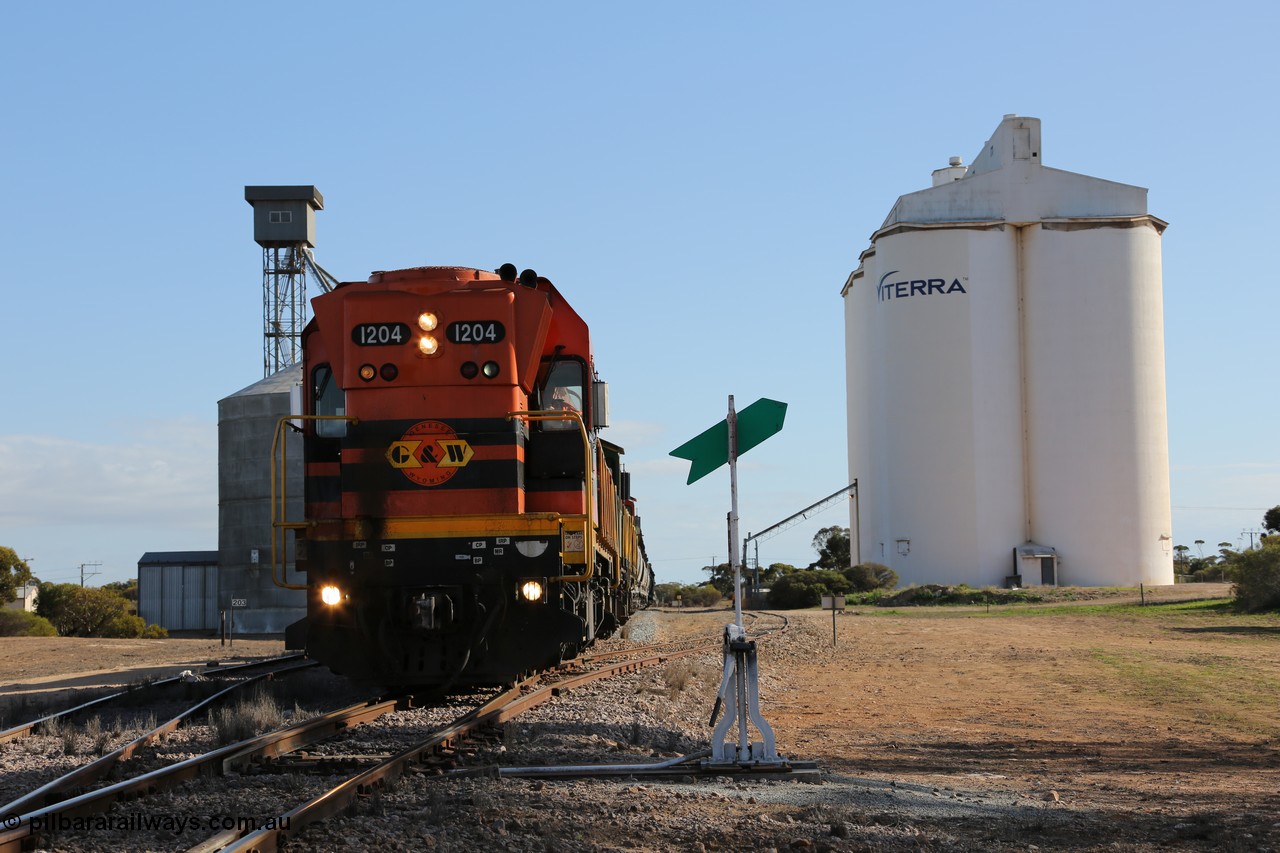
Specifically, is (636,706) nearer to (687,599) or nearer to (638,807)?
(638,807)

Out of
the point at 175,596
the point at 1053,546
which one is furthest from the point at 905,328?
the point at 175,596

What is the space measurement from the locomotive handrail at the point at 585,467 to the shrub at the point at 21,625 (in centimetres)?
2940

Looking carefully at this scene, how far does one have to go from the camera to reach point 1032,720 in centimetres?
1422

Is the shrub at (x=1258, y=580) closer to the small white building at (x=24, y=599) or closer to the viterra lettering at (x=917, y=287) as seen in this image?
the viterra lettering at (x=917, y=287)

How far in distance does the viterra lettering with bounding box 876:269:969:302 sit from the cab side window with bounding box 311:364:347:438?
58.1 meters

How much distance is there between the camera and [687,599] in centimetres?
8025

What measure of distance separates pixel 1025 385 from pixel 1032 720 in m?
56.7

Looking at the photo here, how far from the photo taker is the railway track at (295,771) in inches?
265

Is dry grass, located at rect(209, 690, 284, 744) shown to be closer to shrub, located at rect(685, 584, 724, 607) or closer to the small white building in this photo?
the small white building

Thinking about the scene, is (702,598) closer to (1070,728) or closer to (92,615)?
(92,615)

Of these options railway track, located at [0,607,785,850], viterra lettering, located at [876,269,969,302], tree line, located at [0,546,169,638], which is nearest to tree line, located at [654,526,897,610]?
viterra lettering, located at [876,269,969,302]

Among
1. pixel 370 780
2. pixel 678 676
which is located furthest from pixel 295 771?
pixel 678 676

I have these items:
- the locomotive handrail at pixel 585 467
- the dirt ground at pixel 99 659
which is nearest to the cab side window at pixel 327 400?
the locomotive handrail at pixel 585 467

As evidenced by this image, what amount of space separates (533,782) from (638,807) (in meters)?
1.13
